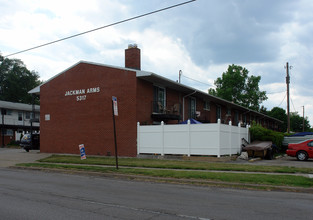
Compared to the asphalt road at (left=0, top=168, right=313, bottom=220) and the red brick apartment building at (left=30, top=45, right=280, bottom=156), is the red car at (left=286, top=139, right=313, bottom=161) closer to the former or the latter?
the red brick apartment building at (left=30, top=45, right=280, bottom=156)

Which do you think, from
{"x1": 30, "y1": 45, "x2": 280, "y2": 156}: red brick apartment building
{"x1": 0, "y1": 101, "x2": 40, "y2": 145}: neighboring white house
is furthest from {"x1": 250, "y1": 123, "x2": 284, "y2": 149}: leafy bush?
{"x1": 0, "y1": 101, "x2": 40, "y2": 145}: neighboring white house

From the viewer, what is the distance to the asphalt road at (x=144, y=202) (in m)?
6.20

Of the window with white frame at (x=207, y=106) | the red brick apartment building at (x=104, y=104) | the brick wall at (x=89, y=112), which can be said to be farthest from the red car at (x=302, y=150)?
the window with white frame at (x=207, y=106)

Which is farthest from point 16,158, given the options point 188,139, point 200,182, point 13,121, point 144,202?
point 13,121

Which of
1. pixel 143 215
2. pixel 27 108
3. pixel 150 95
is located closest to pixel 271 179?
pixel 143 215

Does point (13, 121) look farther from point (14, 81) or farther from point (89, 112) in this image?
point (89, 112)

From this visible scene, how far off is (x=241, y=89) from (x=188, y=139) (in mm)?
41897

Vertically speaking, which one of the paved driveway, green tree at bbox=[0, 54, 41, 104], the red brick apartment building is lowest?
the paved driveway

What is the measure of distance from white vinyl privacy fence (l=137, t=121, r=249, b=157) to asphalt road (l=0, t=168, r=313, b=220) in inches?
323

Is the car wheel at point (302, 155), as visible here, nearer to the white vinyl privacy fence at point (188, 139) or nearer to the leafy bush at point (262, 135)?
the white vinyl privacy fence at point (188, 139)

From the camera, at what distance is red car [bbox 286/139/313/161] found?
18.9 meters

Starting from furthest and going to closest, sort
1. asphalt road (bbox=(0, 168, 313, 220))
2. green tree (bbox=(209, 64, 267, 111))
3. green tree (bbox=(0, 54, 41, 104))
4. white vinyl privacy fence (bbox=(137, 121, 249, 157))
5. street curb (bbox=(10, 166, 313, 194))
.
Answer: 1. green tree (bbox=(0, 54, 41, 104))
2. green tree (bbox=(209, 64, 267, 111))
3. white vinyl privacy fence (bbox=(137, 121, 249, 157))
4. street curb (bbox=(10, 166, 313, 194))
5. asphalt road (bbox=(0, 168, 313, 220))

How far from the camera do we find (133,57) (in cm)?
2277

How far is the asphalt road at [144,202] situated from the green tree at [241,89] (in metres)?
48.8
